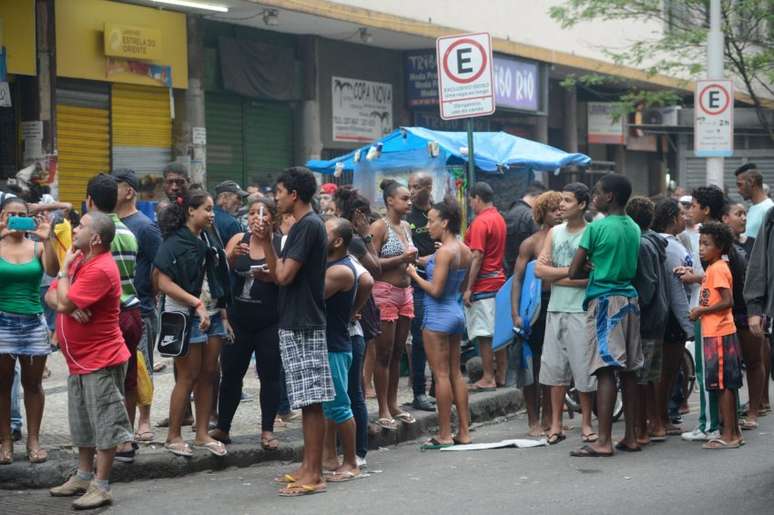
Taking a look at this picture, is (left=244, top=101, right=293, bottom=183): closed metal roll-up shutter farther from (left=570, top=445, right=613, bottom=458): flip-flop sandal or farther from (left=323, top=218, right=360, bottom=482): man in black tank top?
(left=323, top=218, right=360, bottom=482): man in black tank top

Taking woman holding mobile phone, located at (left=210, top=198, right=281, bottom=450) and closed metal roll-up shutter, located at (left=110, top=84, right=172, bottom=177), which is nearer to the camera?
woman holding mobile phone, located at (left=210, top=198, right=281, bottom=450)

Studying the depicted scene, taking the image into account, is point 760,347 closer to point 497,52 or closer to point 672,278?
point 672,278

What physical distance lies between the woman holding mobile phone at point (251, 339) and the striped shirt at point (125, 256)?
759 mm

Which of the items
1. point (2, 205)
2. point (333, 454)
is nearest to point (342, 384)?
point (333, 454)

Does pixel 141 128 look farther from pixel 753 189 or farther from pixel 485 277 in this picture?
pixel 753 189

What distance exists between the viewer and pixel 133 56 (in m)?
17.0

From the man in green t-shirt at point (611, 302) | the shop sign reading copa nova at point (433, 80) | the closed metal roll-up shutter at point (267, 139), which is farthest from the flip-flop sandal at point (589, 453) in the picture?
the shop sign reading copa nova at point (433, 80)

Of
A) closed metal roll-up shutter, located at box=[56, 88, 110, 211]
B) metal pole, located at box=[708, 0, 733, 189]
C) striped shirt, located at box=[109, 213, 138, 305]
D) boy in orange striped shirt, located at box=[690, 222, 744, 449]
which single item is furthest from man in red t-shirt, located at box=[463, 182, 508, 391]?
metal pole, located at box=[708, 0, 733, 189]

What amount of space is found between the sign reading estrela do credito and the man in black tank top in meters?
9.17

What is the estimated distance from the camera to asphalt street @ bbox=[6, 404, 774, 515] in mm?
7352

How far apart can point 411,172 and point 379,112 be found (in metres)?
7.47

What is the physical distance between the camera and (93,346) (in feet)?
25.1

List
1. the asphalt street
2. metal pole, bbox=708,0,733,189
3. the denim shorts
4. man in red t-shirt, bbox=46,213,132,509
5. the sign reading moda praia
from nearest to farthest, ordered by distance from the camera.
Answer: the asphalt street < man in red t-shirt, bbox=46,213,132,509 < the denim shorts < metal pole, bbox=708,0,733,189 < the sign reading moda praia

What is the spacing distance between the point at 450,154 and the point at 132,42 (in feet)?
16.4
